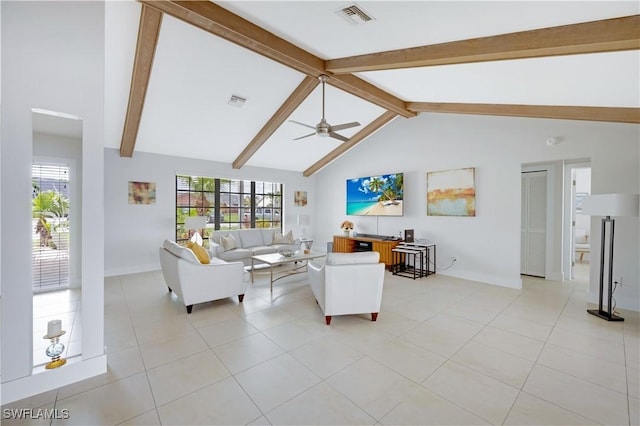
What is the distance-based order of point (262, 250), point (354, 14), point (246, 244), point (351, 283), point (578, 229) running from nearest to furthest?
1. point (354, 14)
2. point (351, 283)
3. point (262, 250)
4. point (246, 244)
5. point (578, 229)

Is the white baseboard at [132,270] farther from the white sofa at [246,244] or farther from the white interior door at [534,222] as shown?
the white interior door at [534,222]

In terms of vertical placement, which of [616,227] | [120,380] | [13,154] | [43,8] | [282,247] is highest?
[43,8]

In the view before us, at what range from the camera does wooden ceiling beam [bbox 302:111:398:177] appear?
249 inches

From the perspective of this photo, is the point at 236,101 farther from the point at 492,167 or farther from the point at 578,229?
the point at 578,229

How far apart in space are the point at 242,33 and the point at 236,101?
184 cm

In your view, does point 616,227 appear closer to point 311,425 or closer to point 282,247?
point 311,425

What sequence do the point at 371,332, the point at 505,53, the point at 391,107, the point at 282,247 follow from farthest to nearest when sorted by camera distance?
the point at 282,247 < the point at 391,107 < the point at 371,332 < the point at 505,53

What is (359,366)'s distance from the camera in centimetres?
238

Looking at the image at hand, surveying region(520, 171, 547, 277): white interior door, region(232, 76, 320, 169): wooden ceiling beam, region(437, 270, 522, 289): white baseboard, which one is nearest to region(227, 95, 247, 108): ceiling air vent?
region(232, 76, 320, 169): wooden ceiling beam

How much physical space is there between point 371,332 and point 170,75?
4432 mm

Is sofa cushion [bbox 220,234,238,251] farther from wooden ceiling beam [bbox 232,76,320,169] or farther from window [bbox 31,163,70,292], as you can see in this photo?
window [bbox 31,163,70,292]

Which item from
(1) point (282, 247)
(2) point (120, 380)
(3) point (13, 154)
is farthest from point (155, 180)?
(2) point (120, 380)

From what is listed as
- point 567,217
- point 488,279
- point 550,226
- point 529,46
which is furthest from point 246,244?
point 567,217

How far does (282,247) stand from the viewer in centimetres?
663
